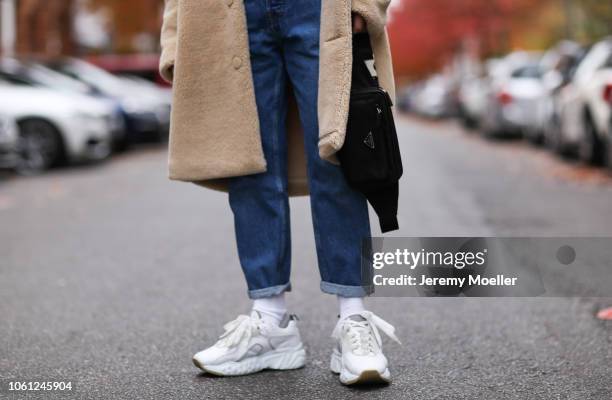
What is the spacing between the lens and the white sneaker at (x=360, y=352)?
3.05 m

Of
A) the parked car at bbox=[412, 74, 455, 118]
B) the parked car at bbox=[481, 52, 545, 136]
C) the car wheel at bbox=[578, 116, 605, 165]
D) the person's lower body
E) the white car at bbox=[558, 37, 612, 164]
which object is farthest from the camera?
the parked car at bbox=[412, 74, 455, 118]

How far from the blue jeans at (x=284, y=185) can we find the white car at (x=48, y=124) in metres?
9.65

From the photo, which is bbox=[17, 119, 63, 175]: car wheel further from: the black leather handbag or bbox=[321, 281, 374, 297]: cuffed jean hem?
the black leather handbag

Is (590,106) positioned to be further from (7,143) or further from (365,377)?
(365,377)

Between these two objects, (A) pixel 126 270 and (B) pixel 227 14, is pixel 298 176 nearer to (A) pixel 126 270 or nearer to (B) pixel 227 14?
(B) pixel 227 14

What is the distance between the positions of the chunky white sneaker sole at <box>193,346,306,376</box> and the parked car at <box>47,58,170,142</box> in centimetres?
1335

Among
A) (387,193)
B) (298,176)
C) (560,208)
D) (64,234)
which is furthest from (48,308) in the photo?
(560,208)

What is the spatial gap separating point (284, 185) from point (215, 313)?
113 cm

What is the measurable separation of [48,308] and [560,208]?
15.4ft

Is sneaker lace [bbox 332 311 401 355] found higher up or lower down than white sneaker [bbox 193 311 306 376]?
higher up

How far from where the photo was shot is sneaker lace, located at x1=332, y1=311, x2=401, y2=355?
3.12 metres

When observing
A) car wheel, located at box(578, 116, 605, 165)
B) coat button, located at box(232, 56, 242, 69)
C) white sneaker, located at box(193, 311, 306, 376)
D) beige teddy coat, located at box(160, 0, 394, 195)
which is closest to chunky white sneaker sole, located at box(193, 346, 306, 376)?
white sneaker, located at box(193, 311, 306, 376)

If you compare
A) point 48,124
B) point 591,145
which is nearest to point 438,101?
point 48,124

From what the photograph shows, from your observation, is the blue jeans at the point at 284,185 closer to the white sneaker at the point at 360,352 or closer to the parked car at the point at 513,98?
the white sneaker at the point at 360,352
